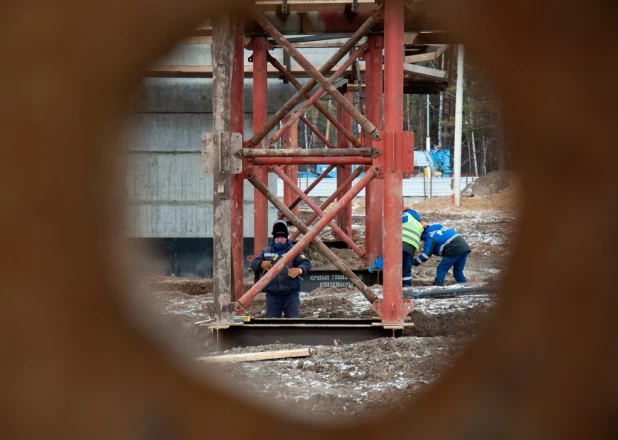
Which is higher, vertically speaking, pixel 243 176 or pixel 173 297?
pixel 243 176

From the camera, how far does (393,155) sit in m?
5.92

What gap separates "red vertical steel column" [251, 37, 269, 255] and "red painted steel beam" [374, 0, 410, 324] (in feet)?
7.88

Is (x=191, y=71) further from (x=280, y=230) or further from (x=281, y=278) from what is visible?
(x=281, y=278)

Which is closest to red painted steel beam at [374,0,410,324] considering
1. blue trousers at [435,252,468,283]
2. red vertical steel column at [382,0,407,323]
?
red vertical steel column at [382,0,407,323]

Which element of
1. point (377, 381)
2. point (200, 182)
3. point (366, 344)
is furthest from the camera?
point (200, 182)

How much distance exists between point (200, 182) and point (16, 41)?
39.6ft

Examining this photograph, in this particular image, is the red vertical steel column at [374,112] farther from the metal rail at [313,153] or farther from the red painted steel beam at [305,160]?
the metal rail at [313,153]

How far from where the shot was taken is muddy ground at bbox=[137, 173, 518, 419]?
4.12 m

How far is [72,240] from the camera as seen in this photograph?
897 mm

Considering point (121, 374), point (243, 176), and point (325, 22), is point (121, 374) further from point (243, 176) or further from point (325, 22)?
point (325, 22)

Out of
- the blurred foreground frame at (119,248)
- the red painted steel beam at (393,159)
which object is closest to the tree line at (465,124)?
the red painted steel beam at (393,159)

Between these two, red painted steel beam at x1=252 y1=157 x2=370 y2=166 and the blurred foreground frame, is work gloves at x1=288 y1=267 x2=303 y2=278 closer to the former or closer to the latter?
red painted steel beam at x1=252 y1=157 x2=370 y2=166

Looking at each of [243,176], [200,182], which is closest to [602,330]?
[243,176]

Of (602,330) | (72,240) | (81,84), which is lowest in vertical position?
(602,330)
